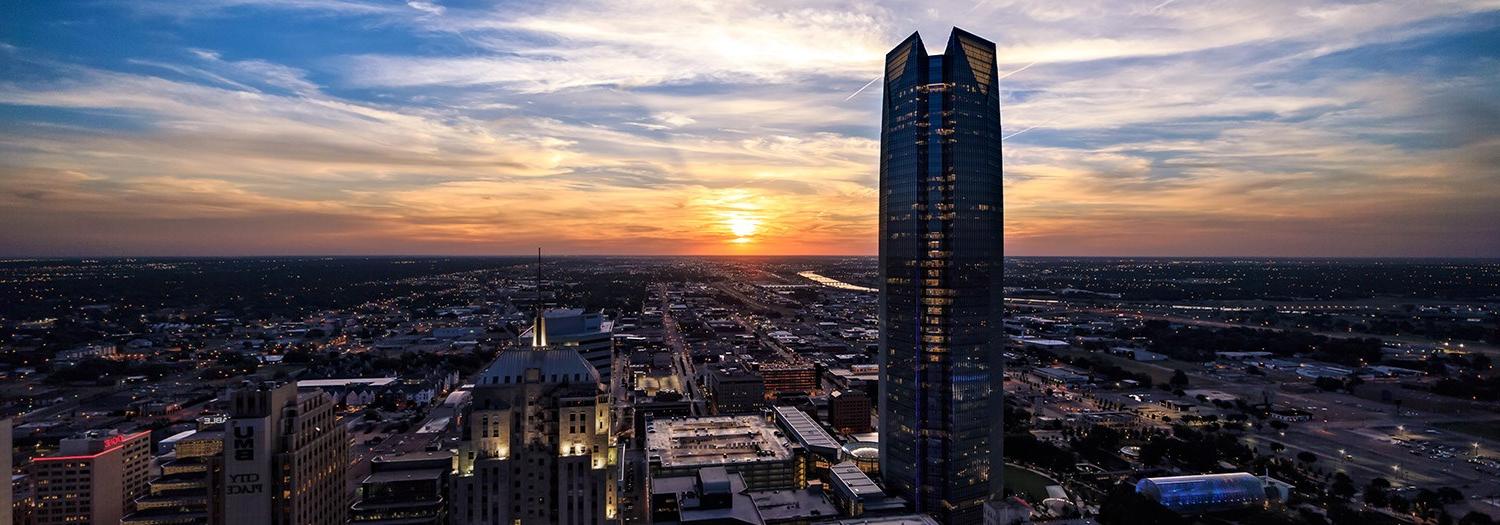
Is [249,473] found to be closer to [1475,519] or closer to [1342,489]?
[1475,519]

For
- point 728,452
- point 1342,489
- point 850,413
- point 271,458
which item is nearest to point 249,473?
point 271,458

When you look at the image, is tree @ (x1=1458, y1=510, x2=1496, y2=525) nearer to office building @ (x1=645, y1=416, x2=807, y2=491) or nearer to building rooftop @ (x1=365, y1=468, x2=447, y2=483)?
office building @ (x1=645, y1=416, x2=807, y2=491)

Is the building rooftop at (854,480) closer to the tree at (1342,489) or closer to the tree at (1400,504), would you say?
the tree at (1342,489)

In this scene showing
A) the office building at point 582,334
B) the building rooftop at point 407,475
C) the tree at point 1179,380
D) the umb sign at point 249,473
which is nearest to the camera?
the umb sign at point 249,473

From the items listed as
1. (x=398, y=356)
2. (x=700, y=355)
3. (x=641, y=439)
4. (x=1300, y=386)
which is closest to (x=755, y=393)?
(x=641, y=439)

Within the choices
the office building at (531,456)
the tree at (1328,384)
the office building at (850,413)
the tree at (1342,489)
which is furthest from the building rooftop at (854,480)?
the tree at (1328,384)
